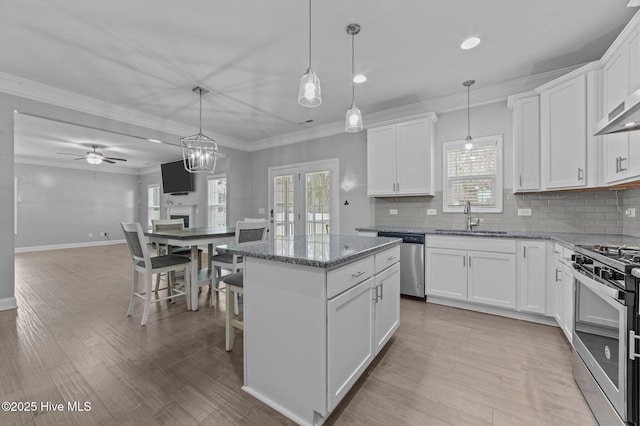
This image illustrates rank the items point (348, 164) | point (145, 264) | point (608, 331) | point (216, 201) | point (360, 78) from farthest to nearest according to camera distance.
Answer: point (216, 201) → point (348, 164) → point (360, 78) → point (145, 264) → point (608, 331)

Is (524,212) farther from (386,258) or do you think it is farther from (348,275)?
(348,275)

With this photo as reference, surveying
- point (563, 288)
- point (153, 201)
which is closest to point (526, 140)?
point (563, 288)

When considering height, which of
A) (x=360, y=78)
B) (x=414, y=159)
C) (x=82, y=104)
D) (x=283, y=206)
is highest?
(x=360, y=78)

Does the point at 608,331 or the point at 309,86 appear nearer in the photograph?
the point at 608,331

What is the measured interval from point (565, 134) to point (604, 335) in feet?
7.03

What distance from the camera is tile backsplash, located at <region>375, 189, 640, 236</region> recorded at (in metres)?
2.71

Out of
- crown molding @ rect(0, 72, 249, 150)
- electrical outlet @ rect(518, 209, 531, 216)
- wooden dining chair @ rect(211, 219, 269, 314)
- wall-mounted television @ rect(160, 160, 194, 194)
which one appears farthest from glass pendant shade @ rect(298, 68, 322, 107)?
wall-mounted television @ rect(160, 160, 194, 194)

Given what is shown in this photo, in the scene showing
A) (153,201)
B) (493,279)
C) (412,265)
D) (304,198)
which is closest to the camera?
(493,279)

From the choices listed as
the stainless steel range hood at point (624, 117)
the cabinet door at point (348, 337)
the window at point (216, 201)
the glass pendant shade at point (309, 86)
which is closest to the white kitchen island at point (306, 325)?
the cabinet door at point (348, 337)

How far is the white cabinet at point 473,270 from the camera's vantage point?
2.84m

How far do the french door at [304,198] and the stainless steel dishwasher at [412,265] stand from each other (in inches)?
63.6

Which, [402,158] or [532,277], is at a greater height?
[402,158]

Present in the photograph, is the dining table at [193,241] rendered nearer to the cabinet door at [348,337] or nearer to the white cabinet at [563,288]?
the cabinet door at [348,337]

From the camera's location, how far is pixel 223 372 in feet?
6.29
